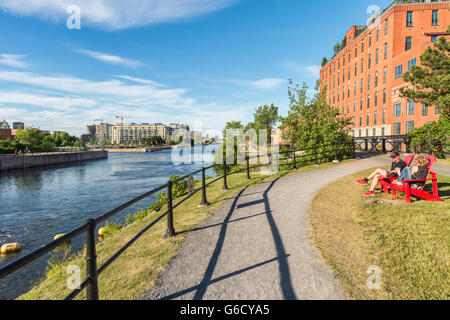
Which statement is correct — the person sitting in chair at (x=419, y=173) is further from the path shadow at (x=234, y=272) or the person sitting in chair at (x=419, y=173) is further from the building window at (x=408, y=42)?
the building window at (x=408, y=42)

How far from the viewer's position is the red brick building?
3350 cm

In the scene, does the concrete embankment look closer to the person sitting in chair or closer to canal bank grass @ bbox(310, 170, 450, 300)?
canal bank grass @ bbox(310, 170, 450, 300)

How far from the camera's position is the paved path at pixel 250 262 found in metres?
3.50

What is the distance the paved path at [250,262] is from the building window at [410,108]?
1354 inches

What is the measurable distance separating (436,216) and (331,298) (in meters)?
4.10

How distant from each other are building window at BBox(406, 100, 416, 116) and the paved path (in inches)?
1354

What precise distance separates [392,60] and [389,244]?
41.8 m

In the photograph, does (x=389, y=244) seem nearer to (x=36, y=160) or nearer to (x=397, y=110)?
(x=397, y=110)

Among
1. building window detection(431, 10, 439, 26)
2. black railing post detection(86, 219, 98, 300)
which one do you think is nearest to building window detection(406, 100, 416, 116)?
building window detection(431, 10, 439, 26)

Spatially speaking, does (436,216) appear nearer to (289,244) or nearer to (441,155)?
(289,244)

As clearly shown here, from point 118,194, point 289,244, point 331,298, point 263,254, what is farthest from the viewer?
point 118,194

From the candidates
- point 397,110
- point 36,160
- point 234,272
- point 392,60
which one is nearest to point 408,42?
point 392,60

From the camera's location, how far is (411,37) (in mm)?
36531
